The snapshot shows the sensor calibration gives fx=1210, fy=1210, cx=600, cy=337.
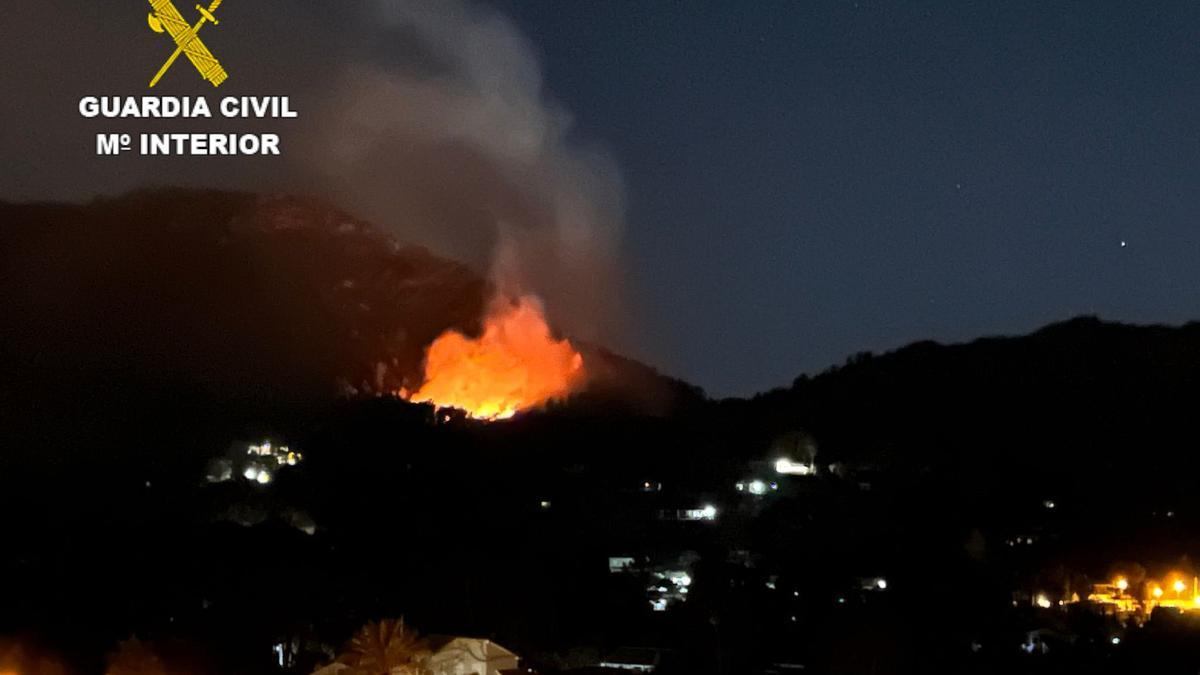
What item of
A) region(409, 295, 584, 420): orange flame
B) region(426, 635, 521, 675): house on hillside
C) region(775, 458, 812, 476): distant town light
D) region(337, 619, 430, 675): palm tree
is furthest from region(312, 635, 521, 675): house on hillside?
region(409, 295, 584, 420): orange flame

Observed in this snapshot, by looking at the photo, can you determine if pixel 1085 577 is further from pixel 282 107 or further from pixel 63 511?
pixel 63 511

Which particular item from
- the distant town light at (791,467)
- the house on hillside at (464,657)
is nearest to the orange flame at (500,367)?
the distant town light at (791,467)

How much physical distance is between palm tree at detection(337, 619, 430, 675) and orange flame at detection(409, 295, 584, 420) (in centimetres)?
4008

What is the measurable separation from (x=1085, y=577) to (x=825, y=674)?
10.1 m

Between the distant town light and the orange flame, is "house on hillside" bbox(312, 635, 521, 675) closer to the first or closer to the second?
the distant town light

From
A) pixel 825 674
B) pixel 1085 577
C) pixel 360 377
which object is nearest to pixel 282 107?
pixel 825 674

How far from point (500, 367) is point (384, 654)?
4590 centimetres

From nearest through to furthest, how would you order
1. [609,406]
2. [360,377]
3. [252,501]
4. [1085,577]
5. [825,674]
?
[825,674]
[1085,577]
[252,501]
[609,406]
[360,377]

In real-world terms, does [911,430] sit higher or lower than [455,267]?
lower

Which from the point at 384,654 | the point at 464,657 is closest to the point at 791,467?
the point at 464,657

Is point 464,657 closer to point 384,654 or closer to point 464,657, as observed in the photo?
point 464,657

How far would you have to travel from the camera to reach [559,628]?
1855 cm

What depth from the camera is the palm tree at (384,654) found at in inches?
535

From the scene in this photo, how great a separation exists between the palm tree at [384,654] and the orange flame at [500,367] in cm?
4008
